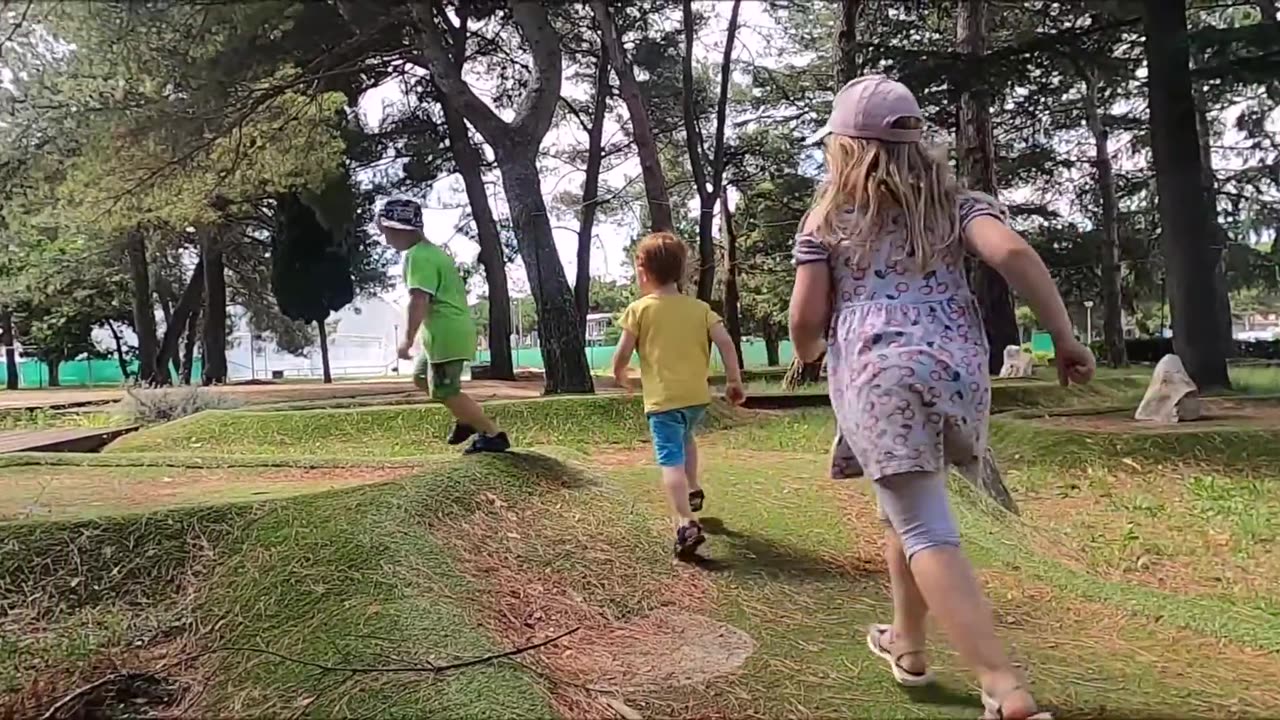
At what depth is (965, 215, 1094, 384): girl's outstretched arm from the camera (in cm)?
114

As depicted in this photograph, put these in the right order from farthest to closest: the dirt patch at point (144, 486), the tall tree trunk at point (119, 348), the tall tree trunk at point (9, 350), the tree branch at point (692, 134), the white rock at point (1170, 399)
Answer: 1. the white rock at point (1170, 399)
2. the tree branch at point (692, 134)
3. the tall tree trunk at point (119, 348)
4. the tall tree trunk at point (9, 350)
5. the dirt patch at point (144, 486)

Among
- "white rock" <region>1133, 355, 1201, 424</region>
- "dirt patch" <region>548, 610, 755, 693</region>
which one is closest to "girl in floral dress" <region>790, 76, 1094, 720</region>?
"dirt patch" <region>548, 610, 755, 693</region>

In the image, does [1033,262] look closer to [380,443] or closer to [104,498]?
[104,498]

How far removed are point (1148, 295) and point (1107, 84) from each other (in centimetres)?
672

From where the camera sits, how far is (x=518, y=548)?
5.91 feet

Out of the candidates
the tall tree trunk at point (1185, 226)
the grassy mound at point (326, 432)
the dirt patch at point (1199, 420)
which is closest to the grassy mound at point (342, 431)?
the grassy mound at point (326, 432)

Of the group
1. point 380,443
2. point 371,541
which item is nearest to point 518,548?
point 371,541

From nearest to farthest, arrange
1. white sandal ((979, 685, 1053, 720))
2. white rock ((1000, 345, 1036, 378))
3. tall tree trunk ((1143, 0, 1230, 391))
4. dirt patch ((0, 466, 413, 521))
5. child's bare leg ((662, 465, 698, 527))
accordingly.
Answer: white sandal ((979, 685, 1053, 720)) → dirt patch ((0, 466, 413, 521)) → child's bare leg ((662, 465, 698, 527)) → tall tree trunk ((1143, 0, 1230, 391)) → white rock ((1000, 345, 1036, 378))

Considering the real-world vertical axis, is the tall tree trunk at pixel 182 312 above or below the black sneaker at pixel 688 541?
above

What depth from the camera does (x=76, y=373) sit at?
6.83ft

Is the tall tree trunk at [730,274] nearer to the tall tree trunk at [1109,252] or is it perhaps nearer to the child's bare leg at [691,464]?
the child's bare leg at [691,464]

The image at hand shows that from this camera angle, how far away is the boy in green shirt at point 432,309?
1933 millimetres

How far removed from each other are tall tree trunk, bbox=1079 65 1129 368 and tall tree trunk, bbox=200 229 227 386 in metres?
7.17

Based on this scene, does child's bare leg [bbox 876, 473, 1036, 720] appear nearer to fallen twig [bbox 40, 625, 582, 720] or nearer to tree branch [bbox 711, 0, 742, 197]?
fallen twig [bbox 40, 625, 582, 720]
